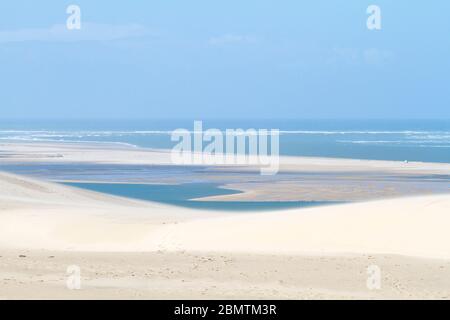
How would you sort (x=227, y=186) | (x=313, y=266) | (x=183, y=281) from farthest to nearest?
1. (x=227, y=186)
2. (x=313, y=266)
3. (x=183, y=281)

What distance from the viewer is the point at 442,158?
173 feet

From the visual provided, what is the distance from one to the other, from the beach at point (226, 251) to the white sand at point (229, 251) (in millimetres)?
17

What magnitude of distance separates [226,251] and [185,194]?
568 inches

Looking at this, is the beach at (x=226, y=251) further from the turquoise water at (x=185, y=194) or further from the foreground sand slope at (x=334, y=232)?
the turquoise water at (x=185, y=194)

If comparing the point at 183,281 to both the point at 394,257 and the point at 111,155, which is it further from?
the point at 111,155

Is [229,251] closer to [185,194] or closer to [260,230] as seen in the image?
[260,230]

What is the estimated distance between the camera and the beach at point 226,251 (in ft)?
38.8

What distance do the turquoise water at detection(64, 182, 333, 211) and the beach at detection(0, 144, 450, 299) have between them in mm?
4187

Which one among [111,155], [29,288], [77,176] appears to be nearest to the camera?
[29,288]

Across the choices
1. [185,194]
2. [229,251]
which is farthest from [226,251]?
[185,194]

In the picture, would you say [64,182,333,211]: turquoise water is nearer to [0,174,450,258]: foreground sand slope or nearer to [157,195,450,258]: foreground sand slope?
[0,174,450,258]: foreground sand slope
